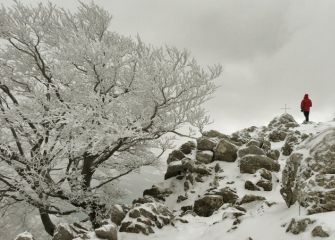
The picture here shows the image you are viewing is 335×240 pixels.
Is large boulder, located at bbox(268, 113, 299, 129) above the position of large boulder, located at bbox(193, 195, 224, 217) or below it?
above

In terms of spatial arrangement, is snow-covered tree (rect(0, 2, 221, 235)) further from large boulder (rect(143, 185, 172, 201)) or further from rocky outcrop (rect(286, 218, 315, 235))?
rocky outcrop (rect(286, 218, 315, 235))

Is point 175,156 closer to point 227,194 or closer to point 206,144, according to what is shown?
point 206,144

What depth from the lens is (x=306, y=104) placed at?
21391 millimetres

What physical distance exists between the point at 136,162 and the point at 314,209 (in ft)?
32.6

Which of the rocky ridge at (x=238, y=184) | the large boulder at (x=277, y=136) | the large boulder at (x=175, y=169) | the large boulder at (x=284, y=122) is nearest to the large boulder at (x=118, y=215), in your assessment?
the rocky ridge at (x=238, y=184)

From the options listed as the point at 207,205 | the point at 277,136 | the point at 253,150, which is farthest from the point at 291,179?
the point at 277,136

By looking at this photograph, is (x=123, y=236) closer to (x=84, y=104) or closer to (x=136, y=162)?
(x=84, y=104)

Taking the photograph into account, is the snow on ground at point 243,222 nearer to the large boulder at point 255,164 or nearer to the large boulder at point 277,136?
the large boulder at point 255,164

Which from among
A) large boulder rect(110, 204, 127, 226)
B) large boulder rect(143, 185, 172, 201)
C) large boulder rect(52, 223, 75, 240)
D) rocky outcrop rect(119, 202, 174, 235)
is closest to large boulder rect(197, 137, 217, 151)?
large boulder rect(143, 185, 172, 201)

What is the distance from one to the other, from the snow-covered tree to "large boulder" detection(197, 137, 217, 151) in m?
2.39

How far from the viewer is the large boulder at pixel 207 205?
37.8 feet

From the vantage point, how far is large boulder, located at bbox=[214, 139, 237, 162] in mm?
15259

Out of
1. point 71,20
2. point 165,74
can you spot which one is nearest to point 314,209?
point 165,74

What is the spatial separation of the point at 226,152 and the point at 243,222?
7.56m
